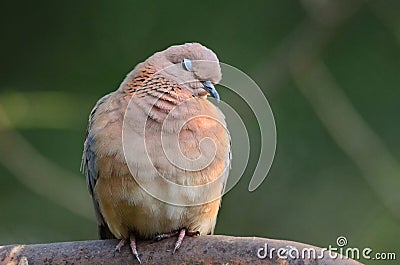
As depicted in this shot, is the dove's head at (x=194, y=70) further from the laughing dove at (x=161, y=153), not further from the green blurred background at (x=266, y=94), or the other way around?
the green blurred background at (x=266, y=94)

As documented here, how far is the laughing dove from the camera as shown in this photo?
2.54 metres

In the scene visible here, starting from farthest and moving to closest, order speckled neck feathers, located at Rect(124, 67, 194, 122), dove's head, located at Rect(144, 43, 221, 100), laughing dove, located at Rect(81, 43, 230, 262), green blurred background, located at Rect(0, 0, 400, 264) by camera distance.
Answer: green blurred background, located at Rect(0, 0, 400, 264) → dove's head, located at Rect(144, 43, 221, 100) → speckled neck feathers, located at Rect(124, 67, 194, 122) → laughing dove, located at Rect(81, 43, 230, 262)

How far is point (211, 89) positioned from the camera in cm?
276

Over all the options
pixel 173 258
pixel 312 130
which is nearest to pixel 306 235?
pixel 312 130

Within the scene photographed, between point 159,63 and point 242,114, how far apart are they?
4.26 feet

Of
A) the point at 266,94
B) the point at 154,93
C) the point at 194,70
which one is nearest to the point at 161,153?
the point at 154,93

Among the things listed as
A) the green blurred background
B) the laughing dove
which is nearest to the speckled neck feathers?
the laughing dove

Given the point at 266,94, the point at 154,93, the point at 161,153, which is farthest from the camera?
the point at 266,94

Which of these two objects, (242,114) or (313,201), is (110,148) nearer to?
(242,114)

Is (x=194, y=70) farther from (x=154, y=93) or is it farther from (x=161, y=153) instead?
(x=161, y=153)

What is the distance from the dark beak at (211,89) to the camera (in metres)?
2.73

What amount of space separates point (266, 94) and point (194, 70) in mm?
1584

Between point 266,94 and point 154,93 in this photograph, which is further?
point 266,94

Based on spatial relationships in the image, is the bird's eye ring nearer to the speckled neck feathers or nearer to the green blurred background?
the speckled neck feathers
